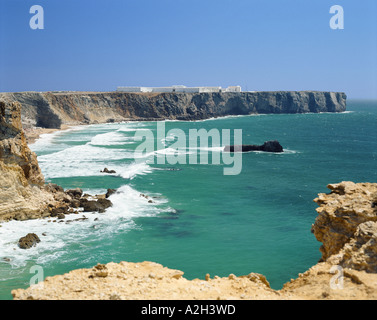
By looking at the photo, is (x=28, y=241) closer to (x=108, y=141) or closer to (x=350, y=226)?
(x=350, y=226)

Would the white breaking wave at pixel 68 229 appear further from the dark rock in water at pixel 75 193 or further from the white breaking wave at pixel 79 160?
the white breaking wave at pixel 79 160

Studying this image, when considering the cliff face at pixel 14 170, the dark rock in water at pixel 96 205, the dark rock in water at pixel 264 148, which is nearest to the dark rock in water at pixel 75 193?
the dark rock in water at pixel 96 205

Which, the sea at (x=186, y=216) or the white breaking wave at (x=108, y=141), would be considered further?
the white breaking wave at (x=108, y=141)

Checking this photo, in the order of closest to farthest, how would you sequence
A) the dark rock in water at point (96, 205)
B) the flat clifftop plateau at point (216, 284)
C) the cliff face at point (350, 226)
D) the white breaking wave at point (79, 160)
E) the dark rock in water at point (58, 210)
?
the flat clifftop plateau at point (216, 284) < the cliff face at point (350, 226) < the dark rock in water at point (58, 210) < the dark rock in water at point (96, 205) < the white breaking wave at point (79, 160)

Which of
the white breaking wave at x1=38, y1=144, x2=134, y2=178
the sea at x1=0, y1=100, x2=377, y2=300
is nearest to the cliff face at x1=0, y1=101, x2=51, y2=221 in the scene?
the sea at x1=0, y1=100, x2=377, y2=300

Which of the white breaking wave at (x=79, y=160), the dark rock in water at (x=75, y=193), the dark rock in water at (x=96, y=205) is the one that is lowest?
the dark rock in water at (x=96, y=205)

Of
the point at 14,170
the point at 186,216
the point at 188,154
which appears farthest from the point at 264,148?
the point at 14,170

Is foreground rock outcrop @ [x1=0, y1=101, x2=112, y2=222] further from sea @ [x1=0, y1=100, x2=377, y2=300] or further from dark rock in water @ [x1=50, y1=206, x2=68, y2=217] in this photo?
sea @ [x1=0, y1=100, x2=377, y2=300]
